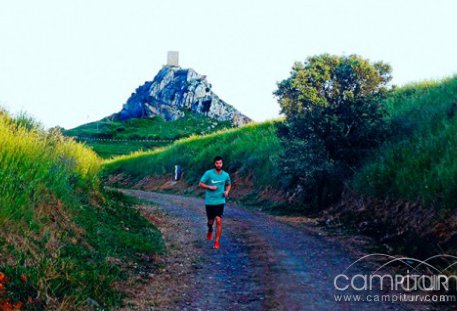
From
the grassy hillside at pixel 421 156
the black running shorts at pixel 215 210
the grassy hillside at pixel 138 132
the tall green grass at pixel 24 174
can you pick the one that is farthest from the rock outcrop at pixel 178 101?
the tall green grass at pixel 24 174

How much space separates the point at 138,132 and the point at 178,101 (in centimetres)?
3425

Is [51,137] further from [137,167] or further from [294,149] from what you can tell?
[137,167]

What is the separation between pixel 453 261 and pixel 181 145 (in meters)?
40.3

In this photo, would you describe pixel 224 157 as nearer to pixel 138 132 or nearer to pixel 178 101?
pixel 138 132

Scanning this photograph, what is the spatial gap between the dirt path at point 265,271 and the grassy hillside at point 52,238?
4.57ft

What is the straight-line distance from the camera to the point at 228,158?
35.1 metres

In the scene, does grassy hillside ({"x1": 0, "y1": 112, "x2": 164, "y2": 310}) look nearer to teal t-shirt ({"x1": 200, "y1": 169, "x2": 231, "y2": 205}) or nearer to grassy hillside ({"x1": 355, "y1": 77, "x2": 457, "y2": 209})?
teal t-shirt ({"x1": 200, "y1": 169, "x2": 231, "y2": 205})

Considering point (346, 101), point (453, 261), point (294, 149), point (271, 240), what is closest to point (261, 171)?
point (294, 149)

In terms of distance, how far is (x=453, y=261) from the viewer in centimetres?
881

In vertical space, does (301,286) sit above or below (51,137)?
below

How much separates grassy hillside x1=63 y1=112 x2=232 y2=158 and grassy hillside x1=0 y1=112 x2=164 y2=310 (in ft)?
250

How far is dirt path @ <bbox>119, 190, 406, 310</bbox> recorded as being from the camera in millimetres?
7289

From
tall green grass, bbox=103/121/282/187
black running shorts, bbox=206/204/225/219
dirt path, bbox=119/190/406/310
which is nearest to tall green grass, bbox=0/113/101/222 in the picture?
dirt path, bbox=119/190/406/310

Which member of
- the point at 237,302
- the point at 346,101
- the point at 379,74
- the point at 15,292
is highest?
the point at 379,74
